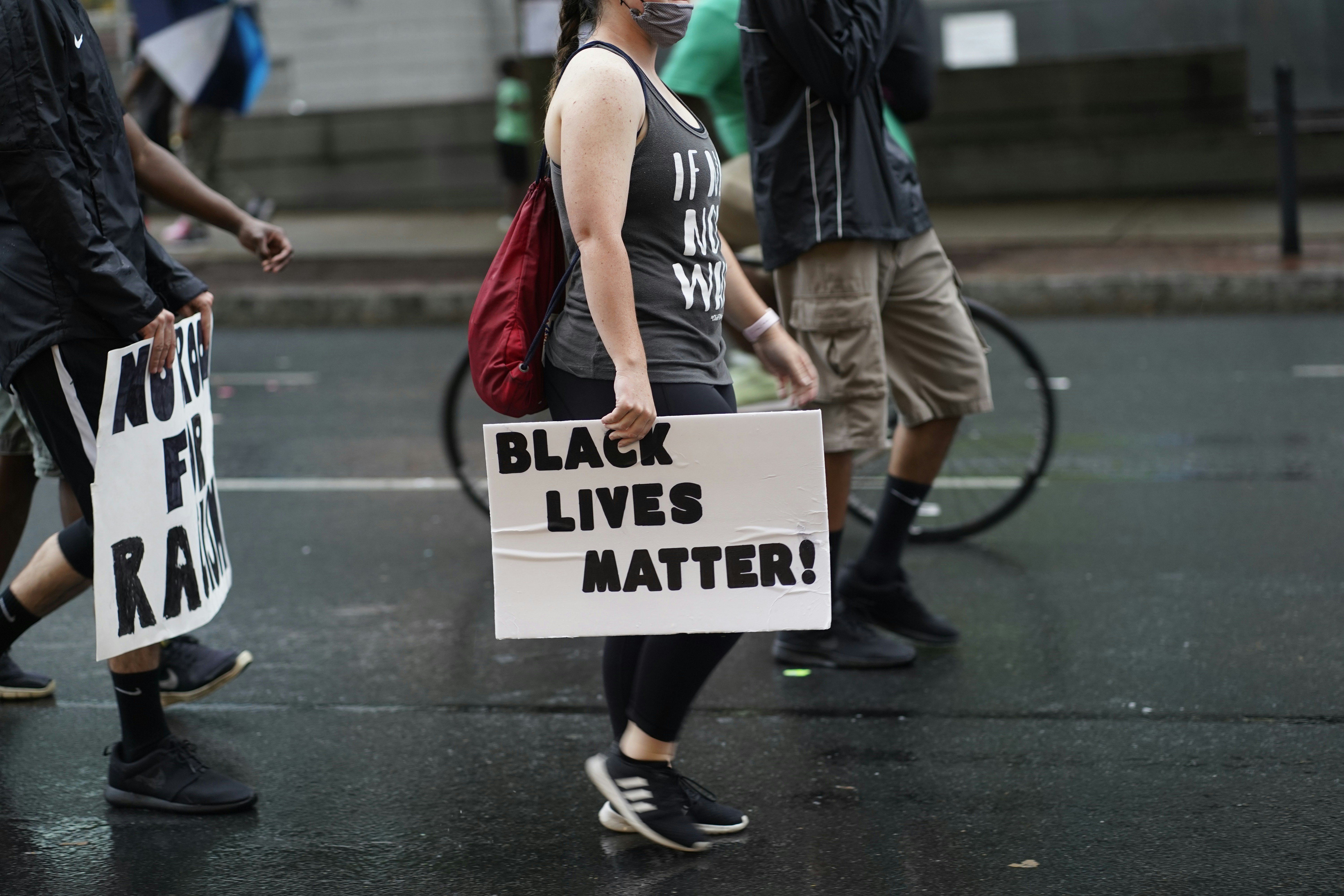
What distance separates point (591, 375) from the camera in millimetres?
3125

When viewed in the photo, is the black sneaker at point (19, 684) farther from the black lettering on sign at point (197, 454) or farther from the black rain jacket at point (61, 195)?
the black rain jacket at point (61, 195)

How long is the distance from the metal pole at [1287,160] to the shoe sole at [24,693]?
9065 mm

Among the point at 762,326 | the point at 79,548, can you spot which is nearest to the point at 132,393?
the point at 79,548

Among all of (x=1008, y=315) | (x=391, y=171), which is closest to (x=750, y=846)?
(x=1008, y=315)

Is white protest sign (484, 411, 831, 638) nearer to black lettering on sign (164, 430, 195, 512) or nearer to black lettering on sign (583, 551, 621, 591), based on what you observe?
black lettering on sign (583, 551, 621, 591)

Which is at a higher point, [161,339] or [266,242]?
[266,242]

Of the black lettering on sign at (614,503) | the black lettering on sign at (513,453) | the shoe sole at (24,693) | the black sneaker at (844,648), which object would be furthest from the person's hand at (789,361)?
the shoe sole at (24,693)

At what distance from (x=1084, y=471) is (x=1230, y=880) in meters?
3.58

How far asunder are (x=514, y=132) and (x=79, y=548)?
1203cm

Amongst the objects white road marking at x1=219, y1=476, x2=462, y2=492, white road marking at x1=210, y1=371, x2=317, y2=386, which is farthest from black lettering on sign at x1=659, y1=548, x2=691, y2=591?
white road marking at x1=210, y1=371, x2=317, y2=386

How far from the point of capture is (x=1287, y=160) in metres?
10.9

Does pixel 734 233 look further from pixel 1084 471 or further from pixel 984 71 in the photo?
pixel 984 71

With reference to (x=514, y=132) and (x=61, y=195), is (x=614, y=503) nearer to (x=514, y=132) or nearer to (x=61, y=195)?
(x=61, y=195)

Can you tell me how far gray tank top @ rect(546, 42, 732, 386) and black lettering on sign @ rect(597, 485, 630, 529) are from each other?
221 mm
